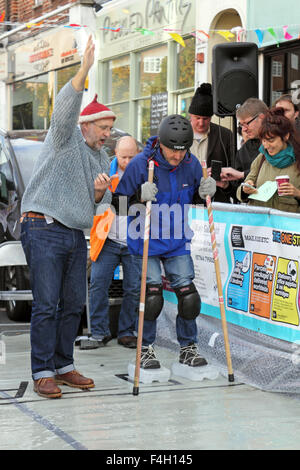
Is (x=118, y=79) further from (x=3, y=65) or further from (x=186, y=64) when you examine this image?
(x=3, y=65)

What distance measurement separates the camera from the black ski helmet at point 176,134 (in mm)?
5848

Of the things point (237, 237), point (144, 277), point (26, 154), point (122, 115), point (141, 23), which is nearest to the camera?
point (144, 277)

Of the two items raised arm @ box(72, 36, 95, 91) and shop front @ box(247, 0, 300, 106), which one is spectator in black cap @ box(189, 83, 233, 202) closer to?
raised arm @ box(72, 36, 95, 91)

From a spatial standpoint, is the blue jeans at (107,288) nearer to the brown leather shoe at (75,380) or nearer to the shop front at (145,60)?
the brown leather shoe at (75,380)

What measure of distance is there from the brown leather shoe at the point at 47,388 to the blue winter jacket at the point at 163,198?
114cm

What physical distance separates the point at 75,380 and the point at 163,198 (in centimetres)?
140

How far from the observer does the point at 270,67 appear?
47.2 feet

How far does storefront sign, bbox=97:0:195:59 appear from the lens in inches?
666

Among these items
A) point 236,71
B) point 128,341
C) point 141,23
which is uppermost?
point 141,23

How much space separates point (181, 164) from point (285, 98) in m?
1.37

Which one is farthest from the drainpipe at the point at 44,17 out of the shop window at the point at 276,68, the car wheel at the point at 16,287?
the car wheel at the point at 16,287

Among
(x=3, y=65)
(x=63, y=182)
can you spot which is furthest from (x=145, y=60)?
(x=63, y=182)

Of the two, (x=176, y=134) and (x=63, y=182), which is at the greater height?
(x=176, y=134)

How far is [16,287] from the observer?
8.47m
